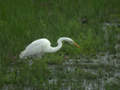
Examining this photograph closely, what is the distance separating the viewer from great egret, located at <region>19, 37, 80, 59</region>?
345 inches

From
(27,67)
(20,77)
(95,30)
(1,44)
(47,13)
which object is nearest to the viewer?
(20,77)

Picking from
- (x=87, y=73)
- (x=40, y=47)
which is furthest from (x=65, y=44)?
(x=87, y=73)

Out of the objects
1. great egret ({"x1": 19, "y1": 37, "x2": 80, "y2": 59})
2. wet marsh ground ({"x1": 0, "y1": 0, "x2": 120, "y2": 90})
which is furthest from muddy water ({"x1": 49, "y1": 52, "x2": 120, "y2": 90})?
great egret ({"x1": 19, "y1": 37, "x2": 80, "y2": 59})

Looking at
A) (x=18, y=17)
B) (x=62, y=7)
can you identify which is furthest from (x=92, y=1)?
(x=18, y=17)

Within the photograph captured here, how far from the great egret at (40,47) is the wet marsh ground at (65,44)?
0.16 meters

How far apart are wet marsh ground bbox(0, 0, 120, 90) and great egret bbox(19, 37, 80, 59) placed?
16 centimetres

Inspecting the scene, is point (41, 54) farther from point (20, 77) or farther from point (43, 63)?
point (20, 77)

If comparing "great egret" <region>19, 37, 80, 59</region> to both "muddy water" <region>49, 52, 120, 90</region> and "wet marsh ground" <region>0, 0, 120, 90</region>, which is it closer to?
"wet marsh ground" <region>0, 0, 120, 90</region>

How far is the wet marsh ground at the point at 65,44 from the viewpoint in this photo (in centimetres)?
729

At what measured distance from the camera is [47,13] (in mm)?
11578

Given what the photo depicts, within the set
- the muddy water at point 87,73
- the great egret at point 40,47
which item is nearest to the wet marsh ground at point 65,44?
the muddy water at point 87,73

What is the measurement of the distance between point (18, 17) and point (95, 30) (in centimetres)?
209

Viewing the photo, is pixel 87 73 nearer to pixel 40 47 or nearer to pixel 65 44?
pixel 40 47

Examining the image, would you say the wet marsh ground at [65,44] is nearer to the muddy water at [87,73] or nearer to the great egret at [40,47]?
the muddy water at [87,73]
